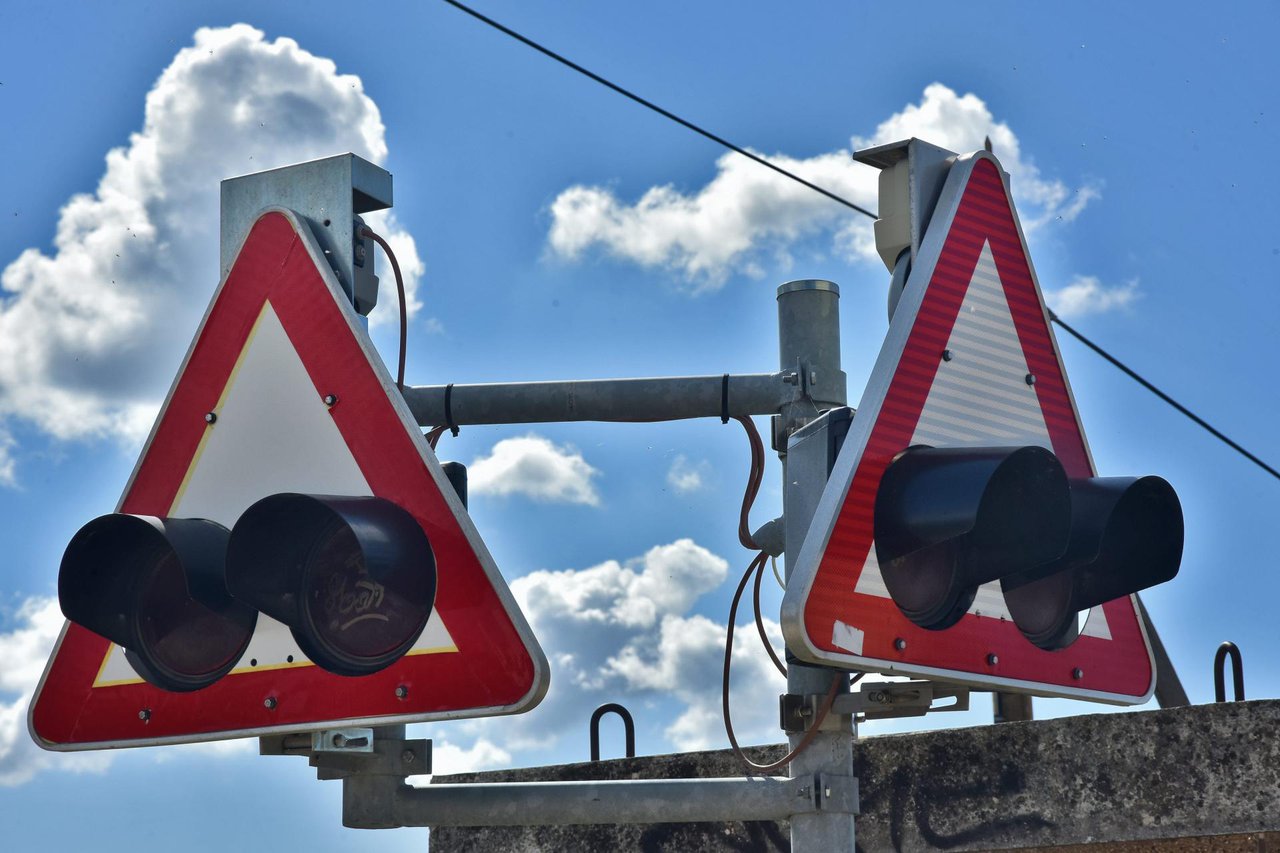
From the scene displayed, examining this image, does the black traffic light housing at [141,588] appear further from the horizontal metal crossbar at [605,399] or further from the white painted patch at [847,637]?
the white painted patch at [847,637]

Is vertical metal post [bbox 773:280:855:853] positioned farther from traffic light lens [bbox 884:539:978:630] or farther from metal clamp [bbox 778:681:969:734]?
traffic light lens [bbox 884:539:978:630]

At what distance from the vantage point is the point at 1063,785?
467cm

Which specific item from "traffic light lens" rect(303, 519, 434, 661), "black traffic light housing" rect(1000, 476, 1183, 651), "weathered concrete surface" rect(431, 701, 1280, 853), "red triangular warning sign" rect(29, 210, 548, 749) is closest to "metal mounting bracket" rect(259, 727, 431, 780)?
"red triangular warning sign" rect(29, 210, 548, 749)

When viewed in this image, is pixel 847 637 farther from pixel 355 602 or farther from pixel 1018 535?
pixel 355 602

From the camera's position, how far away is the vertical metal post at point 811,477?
3.20m

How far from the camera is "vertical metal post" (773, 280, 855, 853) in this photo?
3.20 metres

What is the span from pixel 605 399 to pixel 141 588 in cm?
108

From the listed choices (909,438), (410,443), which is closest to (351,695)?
(410,443)

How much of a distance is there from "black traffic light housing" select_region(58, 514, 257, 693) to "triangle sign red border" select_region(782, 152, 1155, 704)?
1085 mm

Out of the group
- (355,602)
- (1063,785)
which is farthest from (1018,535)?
(1063,785)

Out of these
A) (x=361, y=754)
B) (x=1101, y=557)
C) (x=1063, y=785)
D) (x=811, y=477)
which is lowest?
(x=361, y=754)

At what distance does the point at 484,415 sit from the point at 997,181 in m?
1.22

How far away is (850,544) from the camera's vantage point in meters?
2.87

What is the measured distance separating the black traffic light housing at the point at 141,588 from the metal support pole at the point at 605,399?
2.36 feet
